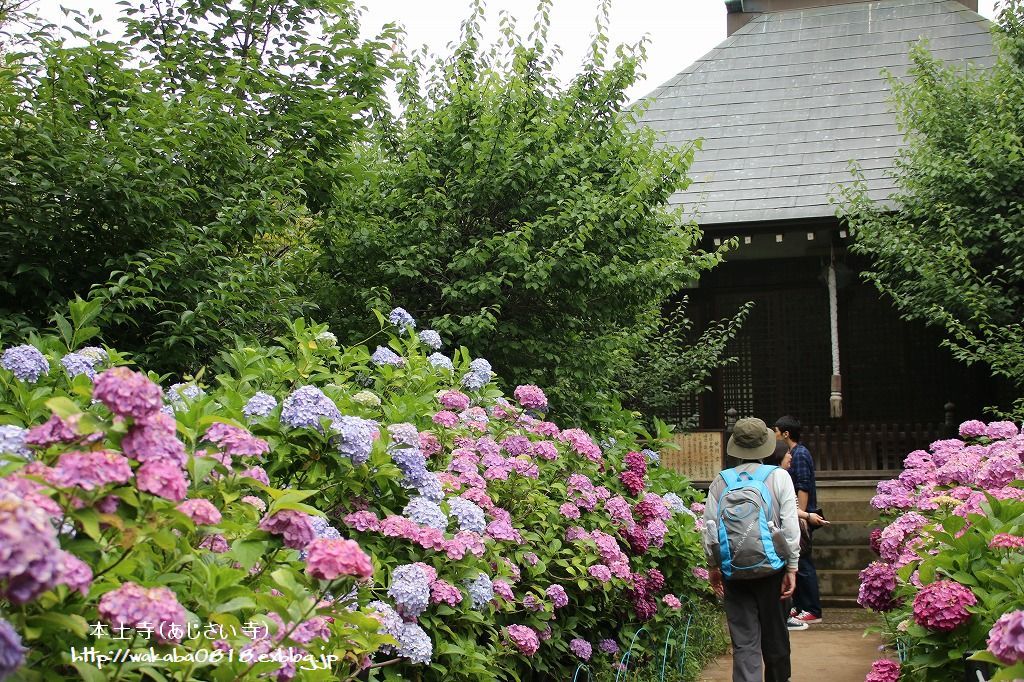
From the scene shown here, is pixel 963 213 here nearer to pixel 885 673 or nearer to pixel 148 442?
pixel 885 673

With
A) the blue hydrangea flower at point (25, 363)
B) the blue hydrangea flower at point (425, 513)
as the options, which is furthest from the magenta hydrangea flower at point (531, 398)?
the blue hydrangea flower at point (25, 363)

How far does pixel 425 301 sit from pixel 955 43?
1228 centimetres

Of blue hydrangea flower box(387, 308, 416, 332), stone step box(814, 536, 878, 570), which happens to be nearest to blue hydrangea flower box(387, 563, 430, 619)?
blue hydrangea flower box(387, 308, 416, 332)

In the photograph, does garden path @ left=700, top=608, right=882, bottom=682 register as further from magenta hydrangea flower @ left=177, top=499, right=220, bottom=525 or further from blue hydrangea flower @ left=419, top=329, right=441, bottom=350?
magenta hydrangea flower @ left=177, top=499, right=220, bottom=525

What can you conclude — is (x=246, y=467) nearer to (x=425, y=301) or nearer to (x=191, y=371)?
(x=191, y=371)

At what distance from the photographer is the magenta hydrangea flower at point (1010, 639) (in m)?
1.86

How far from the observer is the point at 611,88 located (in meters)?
7.62

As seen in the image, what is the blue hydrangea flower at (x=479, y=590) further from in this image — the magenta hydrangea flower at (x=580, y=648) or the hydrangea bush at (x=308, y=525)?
the magenta hydrangea flower at (x=580, y=648)

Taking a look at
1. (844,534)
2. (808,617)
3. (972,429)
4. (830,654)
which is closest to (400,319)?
(830,654)

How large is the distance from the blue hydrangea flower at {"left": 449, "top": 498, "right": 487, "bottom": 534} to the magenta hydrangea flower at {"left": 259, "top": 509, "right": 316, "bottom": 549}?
133 cm

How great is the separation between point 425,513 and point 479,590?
0.40m

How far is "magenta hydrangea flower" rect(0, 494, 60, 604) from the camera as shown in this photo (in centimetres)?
135

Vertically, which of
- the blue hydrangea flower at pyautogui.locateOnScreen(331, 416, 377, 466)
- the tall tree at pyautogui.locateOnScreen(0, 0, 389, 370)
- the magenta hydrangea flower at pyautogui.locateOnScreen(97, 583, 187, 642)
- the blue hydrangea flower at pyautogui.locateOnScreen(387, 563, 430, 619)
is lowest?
the blue hydrangea flower at pyautogui.locateOnScreen(387, 563, 430, 619)

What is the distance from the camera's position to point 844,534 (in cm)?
1065
